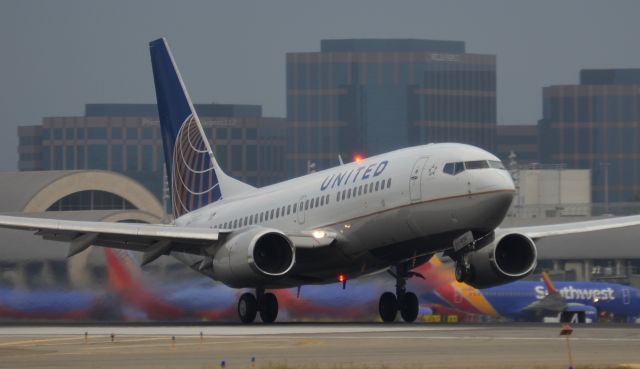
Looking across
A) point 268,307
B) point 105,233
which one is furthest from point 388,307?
point 105,233

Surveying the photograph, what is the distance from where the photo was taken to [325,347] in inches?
1366

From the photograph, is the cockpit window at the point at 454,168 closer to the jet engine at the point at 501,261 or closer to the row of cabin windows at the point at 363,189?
the row of cabin windows at the point at 363,189

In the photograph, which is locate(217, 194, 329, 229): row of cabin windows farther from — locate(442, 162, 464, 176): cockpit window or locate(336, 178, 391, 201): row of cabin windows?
locate(442, 162, 464, 176): cockpit window

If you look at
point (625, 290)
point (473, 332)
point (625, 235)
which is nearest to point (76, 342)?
point (473, 332)

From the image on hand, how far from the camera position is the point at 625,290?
3091 inches

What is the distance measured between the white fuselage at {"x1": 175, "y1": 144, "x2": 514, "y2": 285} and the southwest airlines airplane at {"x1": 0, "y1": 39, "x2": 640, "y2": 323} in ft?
0.12

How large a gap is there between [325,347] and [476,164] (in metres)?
10.5

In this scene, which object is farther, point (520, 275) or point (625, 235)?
point (625, 235)

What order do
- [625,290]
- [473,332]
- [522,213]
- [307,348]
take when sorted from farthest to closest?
[522,213]
[625,290]
[473,332]
[307,348]

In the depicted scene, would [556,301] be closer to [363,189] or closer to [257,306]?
[257,306]

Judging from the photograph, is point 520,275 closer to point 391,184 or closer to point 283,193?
point 391,184

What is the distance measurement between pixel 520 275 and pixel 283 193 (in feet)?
27.6

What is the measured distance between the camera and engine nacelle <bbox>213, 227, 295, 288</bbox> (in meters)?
45.7

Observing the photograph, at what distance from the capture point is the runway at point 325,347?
3056 centimetres
